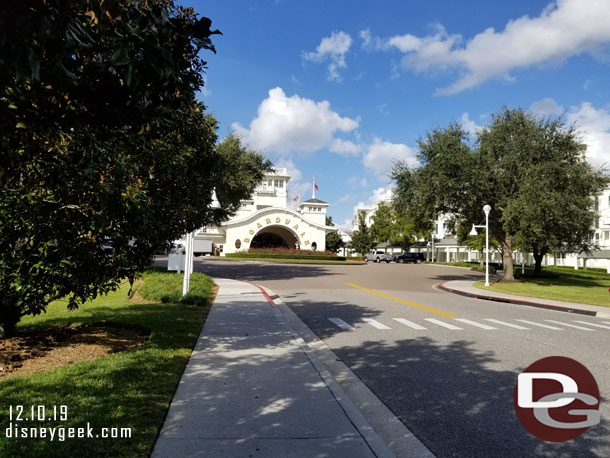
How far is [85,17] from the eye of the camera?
2.88 metres

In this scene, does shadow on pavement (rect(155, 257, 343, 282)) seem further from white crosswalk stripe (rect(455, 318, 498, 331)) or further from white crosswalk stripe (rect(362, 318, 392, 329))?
white crosswalk stripe (rect(455, 318, 498, 331))

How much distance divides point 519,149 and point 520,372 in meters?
23.3

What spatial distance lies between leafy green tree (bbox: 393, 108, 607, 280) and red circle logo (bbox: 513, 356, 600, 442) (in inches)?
771

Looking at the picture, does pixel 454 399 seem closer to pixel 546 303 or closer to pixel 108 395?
pixel 108 395

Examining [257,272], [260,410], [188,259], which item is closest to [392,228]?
[257,272]

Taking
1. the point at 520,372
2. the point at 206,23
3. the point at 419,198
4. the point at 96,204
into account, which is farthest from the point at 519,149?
the point at 206,23

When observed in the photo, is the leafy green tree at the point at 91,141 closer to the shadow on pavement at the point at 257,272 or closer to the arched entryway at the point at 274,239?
the shadow on pavement at the point at 257,272

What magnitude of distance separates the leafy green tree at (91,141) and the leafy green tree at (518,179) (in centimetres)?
1875

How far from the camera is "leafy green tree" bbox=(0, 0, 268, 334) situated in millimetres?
2588

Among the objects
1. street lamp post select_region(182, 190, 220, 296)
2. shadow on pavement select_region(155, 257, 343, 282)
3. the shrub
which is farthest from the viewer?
shadow on pavement select_region(155, 257, 343, 282)

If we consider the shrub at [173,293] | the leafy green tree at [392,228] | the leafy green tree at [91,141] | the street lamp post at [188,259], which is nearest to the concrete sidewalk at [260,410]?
the leafy green tree at [91,141]

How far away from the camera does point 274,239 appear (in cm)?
8306

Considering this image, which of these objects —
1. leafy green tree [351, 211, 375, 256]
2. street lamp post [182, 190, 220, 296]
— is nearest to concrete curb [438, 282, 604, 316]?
street lamp post [182, 190, 220, 296]

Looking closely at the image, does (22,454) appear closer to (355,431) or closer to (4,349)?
(355,431)
